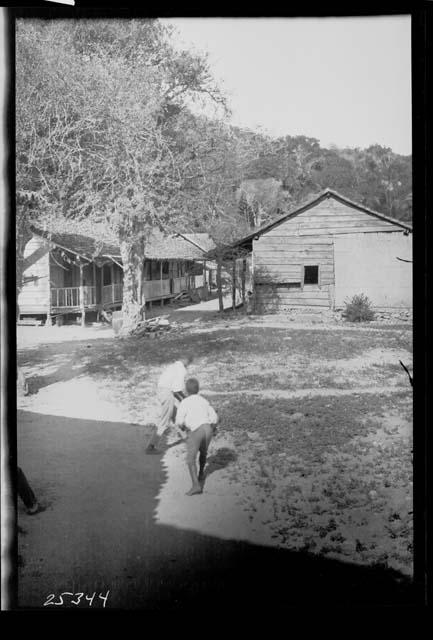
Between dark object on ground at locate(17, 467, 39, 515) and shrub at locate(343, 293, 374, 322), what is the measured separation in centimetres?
238

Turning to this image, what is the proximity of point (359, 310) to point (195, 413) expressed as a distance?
1.32 m

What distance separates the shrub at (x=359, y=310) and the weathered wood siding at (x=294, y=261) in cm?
13

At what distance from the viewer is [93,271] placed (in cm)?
409

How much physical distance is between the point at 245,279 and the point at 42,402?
5.35 feet

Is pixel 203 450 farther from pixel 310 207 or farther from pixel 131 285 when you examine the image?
pixel 310 207

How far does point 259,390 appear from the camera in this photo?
3.85 metres

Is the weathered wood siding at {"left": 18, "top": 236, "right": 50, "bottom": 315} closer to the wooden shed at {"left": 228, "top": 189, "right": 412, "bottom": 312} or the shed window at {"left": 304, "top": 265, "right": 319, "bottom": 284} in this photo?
the wooden shed at {"left": 228, "top": 189, "right": 412, "bottom": 312}

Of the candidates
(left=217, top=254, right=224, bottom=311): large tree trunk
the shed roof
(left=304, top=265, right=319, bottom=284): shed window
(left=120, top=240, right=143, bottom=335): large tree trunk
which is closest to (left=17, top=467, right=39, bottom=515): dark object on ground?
(left=120, top=240, right=143, bottom=335): large tree trunk

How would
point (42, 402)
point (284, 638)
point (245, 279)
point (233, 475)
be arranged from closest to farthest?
point (284, 638) → point (233, 475) → point (42, 402) → point (245, 279)

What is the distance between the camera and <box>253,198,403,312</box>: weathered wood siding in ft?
13.5

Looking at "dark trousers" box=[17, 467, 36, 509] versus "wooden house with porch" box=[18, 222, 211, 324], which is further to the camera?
"wooden house with porch" box=[18, 222, 211, 324]

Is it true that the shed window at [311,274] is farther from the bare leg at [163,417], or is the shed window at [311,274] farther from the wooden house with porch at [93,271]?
the bare leg at [163,417]
